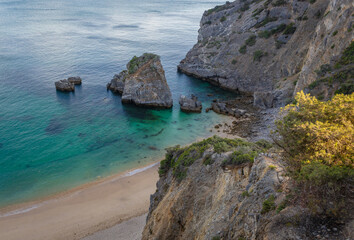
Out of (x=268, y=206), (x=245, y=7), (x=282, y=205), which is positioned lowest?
(x=268, y=206)

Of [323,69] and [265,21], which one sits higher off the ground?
[265,21]

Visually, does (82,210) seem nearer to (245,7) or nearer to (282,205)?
(282,205)

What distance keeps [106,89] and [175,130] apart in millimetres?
23292

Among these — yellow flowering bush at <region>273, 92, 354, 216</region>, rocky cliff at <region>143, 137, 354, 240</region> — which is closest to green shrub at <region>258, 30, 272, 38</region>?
rocky cliff at <region>143, 137, 354, 240</region>

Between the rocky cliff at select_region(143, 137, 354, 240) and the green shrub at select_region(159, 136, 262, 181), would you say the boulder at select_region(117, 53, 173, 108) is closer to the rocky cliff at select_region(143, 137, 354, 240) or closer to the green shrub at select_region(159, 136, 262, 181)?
the rocky cliff at select_region(143, 137, 354, 240)

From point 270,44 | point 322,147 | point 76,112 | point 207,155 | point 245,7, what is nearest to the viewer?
point 322,147

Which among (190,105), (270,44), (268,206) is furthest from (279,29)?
(268,206)

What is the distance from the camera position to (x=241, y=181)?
554 inches

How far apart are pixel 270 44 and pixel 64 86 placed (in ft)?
155

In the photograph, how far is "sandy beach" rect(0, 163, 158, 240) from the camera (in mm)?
24812

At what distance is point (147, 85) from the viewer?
5119cm

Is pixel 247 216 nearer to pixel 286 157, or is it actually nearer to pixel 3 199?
pixel 286 157

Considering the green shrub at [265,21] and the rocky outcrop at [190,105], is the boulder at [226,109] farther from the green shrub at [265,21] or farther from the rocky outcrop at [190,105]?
the green shrub at [265,21]

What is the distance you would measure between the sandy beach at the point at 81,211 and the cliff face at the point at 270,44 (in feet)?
99.6
